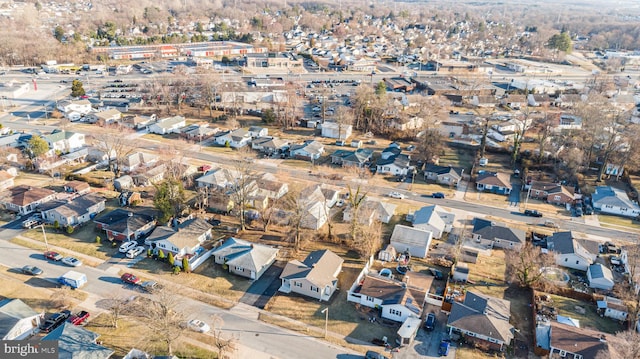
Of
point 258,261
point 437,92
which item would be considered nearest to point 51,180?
point 258,261

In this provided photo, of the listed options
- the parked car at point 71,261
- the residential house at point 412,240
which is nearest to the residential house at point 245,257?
the parked car at point 71,261

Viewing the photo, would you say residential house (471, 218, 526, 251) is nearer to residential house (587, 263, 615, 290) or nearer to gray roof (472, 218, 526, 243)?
gray roof (472, 218, 526, 243)

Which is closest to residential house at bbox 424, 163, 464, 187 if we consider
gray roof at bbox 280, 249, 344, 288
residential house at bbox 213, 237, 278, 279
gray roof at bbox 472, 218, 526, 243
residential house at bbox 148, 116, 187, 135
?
gray roof at bbox 472, 218, 526, 243

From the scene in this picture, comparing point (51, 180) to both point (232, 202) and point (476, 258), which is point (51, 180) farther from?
point (476, 258)

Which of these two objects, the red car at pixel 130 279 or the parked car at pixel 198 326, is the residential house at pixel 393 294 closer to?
the parked car at pixel 198 326

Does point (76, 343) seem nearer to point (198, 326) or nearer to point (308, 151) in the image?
point (198, 326)

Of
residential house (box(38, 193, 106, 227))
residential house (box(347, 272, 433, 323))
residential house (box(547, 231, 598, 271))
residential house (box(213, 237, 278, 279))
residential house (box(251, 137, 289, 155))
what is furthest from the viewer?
residential house (box(251, 137, 289, 155))

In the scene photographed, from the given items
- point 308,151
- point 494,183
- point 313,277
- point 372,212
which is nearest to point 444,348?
point 313,277
